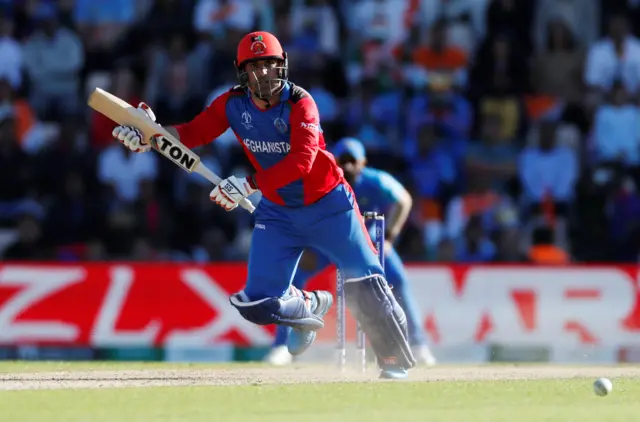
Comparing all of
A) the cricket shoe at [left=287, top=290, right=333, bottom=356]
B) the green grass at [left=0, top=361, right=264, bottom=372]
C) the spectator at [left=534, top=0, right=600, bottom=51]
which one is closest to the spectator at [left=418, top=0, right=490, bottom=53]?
the spectator at [left=534, top=0, right=600, bottom=51]

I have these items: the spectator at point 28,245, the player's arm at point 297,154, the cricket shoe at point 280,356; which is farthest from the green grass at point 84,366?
the spectator at point 28,245

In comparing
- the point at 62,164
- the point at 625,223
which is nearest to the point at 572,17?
the point at 625,223

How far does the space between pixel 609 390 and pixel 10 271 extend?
23.9 ft

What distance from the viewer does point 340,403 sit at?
7.90m

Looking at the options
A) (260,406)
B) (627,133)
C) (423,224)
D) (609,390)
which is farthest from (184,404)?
(627,133)

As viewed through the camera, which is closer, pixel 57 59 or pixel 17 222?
pixel 17 222

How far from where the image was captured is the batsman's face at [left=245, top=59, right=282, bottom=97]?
9008mm

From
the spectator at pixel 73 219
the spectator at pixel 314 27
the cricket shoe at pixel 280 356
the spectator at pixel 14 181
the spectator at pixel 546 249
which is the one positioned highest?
the spectator at pixel 314 27

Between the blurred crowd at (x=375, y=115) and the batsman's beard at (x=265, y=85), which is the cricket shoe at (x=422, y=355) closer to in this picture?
the blurred crowd at (x=375, y=115)

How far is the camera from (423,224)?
1571 centimetres

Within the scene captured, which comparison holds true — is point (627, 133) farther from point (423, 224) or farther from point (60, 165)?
point (60, 165)

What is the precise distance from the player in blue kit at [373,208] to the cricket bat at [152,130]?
244 cm

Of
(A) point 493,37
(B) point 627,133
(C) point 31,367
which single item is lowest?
(C) point 31,367

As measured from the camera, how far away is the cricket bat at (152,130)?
946 centimetres
